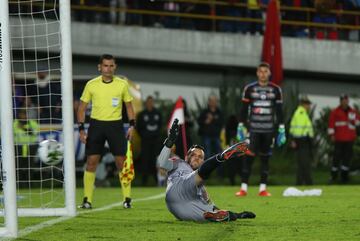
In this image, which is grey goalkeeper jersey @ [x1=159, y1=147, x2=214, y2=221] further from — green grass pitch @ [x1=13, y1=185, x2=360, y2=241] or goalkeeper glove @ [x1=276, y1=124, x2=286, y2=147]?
goalkeeper glove @ [x1=276, y1=124, x2=286, y2=147]

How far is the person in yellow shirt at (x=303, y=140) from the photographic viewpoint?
→ 2145 cm

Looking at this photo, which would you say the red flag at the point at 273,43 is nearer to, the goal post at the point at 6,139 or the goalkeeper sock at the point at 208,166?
the goalkeeper sock at the point at 208,166

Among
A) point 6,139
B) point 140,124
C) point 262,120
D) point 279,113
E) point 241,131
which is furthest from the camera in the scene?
point 140,124

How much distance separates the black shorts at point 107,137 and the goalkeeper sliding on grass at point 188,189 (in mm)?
2613

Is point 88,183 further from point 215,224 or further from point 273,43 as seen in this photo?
point 273,43

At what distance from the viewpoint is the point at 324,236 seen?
855cm

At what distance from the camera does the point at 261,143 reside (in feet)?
52.1

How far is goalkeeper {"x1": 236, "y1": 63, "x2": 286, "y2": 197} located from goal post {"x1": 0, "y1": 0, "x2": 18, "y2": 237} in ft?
23.6

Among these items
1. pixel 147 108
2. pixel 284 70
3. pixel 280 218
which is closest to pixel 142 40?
pixel 284 70

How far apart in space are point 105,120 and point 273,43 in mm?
11153

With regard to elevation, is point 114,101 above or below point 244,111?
above

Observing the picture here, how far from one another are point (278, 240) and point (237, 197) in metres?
6.89

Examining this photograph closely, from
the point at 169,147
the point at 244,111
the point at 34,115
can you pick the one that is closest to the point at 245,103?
the point at 244,111

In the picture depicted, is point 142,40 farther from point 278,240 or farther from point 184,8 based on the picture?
point 278,240
